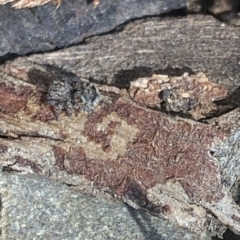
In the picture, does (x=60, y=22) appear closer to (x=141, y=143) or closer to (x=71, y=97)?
(x=71, y=97)

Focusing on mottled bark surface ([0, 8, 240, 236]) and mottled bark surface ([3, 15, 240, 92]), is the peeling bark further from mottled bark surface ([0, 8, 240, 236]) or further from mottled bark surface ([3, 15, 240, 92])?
mottled bark surface ([3, 15, 240, 92])

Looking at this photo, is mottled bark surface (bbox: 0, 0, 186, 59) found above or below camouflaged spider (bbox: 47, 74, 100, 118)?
above

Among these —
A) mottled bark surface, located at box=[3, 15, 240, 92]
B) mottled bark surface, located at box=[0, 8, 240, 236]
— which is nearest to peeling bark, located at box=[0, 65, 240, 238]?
mottled bark surface, located at box=[0, 8, 240, 236]

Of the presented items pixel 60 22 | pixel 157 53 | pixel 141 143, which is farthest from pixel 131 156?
pixel 60 22

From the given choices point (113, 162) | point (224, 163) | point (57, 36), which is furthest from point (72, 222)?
point (57, 36)

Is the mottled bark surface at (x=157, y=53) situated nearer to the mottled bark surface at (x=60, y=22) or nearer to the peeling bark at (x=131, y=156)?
the mottled bark surface at (x=60, y=22)

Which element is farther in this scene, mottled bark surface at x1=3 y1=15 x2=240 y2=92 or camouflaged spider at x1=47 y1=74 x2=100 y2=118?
mottled bark surface at x1=3 y1=15 x2=240 y2=92

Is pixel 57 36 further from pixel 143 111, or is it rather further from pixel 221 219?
pixel 221 219

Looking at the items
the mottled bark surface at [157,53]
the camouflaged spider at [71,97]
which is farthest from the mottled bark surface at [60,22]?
the camouflaged spider at [71,97]

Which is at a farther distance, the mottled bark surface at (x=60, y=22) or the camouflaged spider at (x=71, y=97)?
the mottled bark surface at (x=60, y=22)
